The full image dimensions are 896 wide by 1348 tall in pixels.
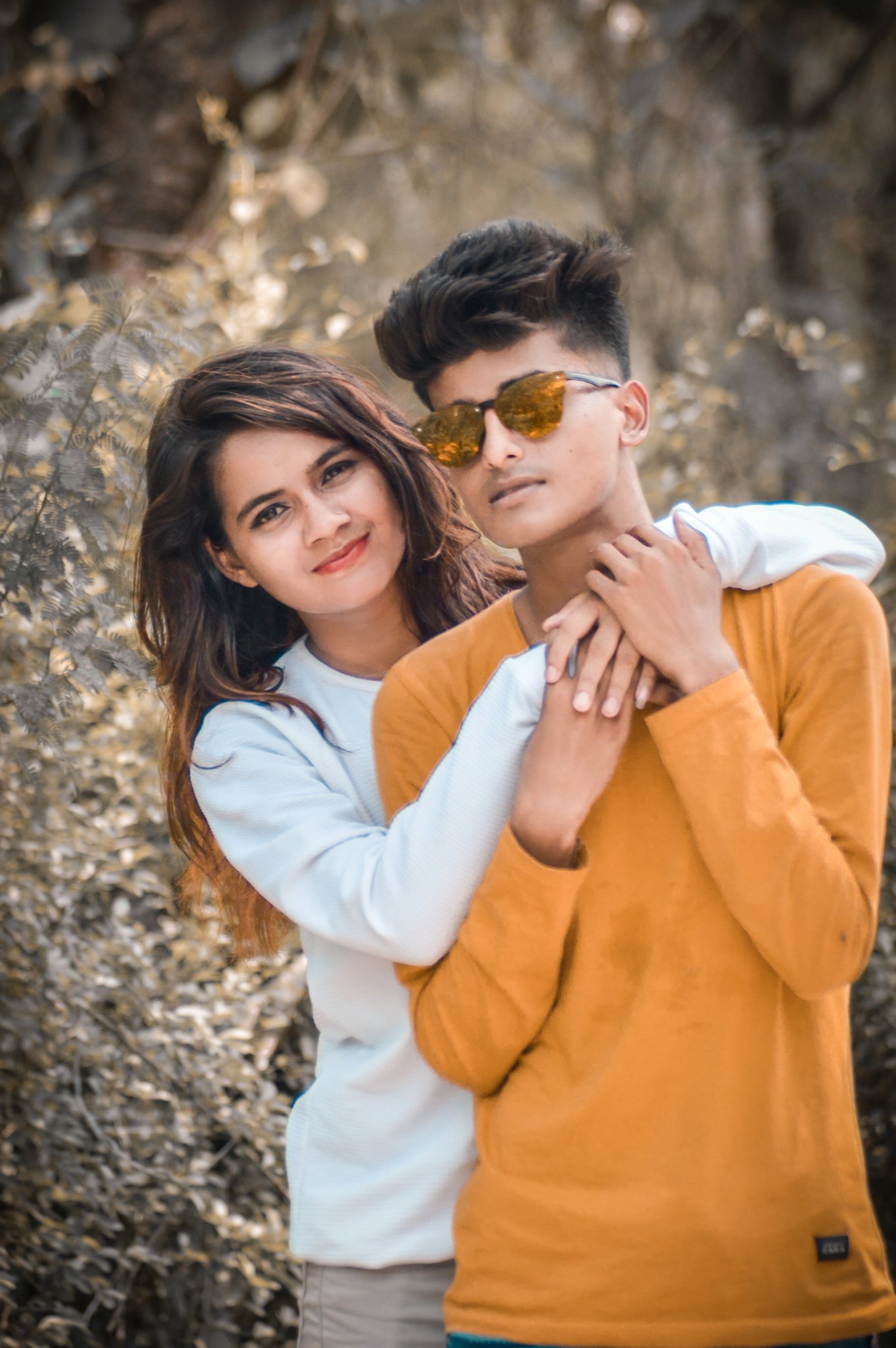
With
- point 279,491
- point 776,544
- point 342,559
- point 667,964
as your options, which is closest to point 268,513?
point 279,491

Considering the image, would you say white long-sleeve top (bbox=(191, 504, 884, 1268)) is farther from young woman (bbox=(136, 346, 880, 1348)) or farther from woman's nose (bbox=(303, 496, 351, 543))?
woman's nose (bbox=(303, 496, 351, 543))

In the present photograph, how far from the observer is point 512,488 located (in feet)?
5.92

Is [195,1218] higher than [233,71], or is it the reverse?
[233,71]

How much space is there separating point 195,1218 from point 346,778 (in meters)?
1.46

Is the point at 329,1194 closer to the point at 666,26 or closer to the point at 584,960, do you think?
the point at 584,960

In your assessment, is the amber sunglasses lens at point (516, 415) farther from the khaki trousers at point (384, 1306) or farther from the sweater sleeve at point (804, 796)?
the khaki trousers at point (384, 1306)

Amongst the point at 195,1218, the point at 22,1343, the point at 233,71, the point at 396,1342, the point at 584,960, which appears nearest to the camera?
the point at 584,960

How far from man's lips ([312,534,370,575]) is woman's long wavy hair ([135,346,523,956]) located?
0.54 ft

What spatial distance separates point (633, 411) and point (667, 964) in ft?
2.65

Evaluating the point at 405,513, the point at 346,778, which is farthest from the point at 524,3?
the point at 346,778

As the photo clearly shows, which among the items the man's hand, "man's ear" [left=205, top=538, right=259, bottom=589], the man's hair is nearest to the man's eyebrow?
"man's ear" [left=205, top=538, right=259, bottom=589]

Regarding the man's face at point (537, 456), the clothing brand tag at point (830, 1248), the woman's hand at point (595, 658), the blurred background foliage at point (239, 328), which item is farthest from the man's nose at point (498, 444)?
the clothing brand tag at point (830, 1248)

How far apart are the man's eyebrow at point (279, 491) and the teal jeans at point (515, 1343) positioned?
1287mm

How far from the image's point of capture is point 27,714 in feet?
7.40
